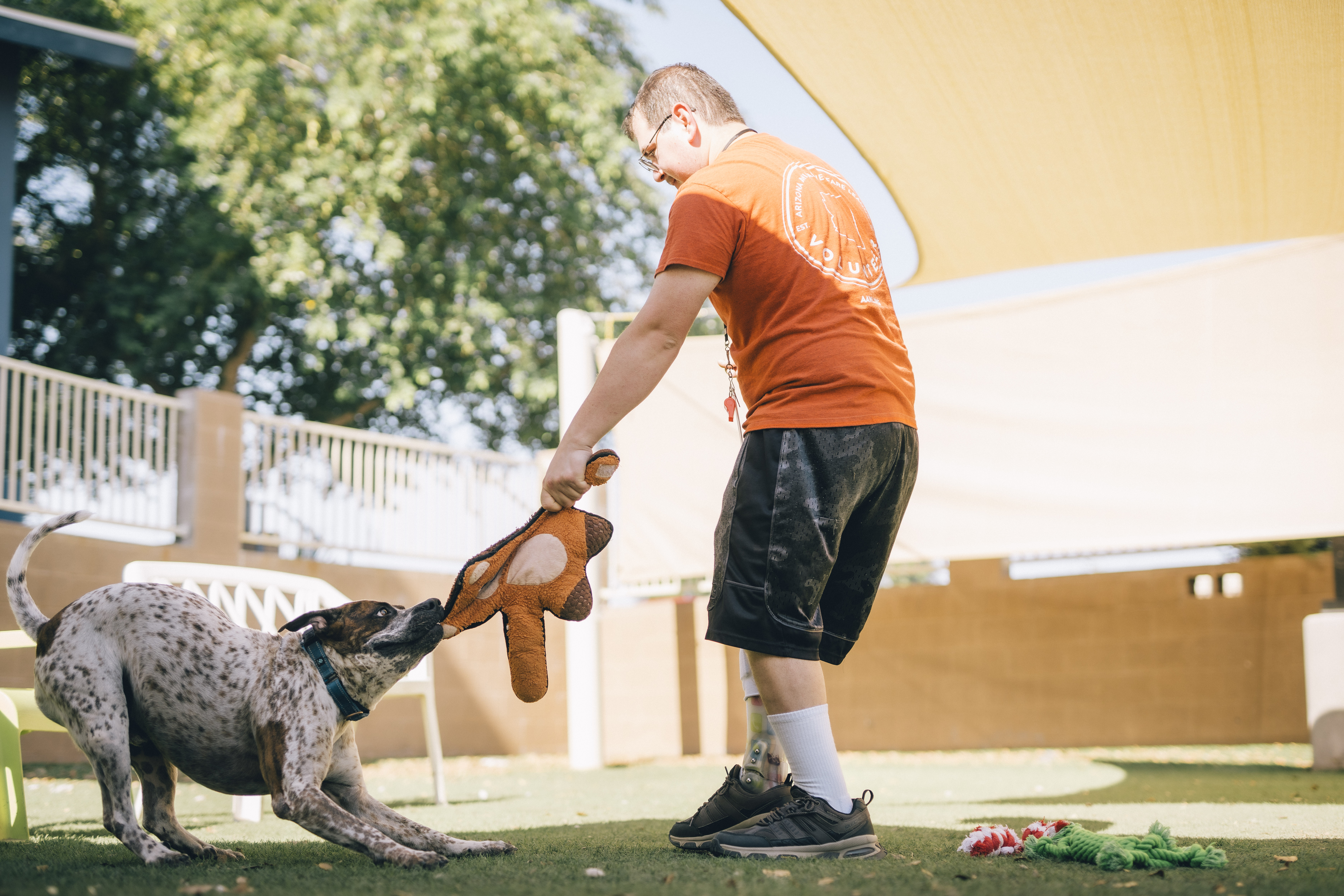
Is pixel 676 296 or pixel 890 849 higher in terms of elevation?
pixel 676 296

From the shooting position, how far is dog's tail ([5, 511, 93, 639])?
2.39m

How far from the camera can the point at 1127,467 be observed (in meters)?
6.25

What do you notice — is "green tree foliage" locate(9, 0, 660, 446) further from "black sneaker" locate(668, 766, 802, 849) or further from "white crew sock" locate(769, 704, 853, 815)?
"white crew sock" locate(769, 704, 853, 815)

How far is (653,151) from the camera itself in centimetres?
258

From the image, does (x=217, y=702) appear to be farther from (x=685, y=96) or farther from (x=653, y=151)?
(x=685, y=96)

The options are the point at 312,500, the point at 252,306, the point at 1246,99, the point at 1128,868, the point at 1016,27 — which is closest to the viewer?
the point at 1128,868

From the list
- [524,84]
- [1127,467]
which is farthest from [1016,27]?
[524,84]

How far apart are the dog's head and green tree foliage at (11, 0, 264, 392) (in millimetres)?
11294

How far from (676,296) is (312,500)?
22.9ft

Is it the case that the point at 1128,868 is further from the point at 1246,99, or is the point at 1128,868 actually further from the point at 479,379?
the point at 479,379

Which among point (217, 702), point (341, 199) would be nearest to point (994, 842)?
point (217, 702)

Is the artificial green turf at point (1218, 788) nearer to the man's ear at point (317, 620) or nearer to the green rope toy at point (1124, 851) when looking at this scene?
the green rope toy at point (1124, 851)

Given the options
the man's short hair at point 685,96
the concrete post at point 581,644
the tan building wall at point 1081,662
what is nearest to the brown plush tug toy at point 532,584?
the man's short hair at point 685,96

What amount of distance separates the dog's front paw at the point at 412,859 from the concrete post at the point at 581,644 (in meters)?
5.14
